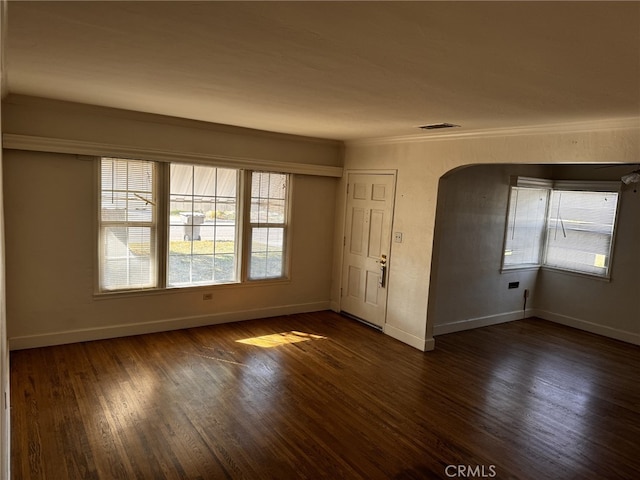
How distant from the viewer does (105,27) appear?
1.97 metres

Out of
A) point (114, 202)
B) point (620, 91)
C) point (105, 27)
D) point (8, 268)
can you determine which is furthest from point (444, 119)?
point (8, 268)

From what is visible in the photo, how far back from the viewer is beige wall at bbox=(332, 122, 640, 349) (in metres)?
3.74

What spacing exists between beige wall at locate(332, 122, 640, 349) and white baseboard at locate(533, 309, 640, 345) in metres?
2.70

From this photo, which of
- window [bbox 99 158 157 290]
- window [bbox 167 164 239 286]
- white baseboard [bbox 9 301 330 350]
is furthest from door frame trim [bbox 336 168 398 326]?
window [bbox 99 158 157 290]

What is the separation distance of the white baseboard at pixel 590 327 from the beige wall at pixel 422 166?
106 inches

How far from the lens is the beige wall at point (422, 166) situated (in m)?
3.74

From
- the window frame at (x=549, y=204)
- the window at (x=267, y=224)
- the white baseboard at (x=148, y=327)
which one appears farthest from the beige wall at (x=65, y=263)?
the window frame at (x=549, y=204)

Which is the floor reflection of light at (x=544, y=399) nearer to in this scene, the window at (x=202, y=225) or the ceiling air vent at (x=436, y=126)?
the ceiling air vent at (x=436, y=126)

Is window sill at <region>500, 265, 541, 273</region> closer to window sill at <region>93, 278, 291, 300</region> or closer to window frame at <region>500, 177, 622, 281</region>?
window frame at <region>500, 177, 622, 281</region>

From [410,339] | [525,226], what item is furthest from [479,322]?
[525,226]

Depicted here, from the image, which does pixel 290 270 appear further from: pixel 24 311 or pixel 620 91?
pixel 620 91

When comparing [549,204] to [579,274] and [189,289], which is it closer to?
[579,274]

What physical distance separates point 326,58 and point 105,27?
1.05 metres
